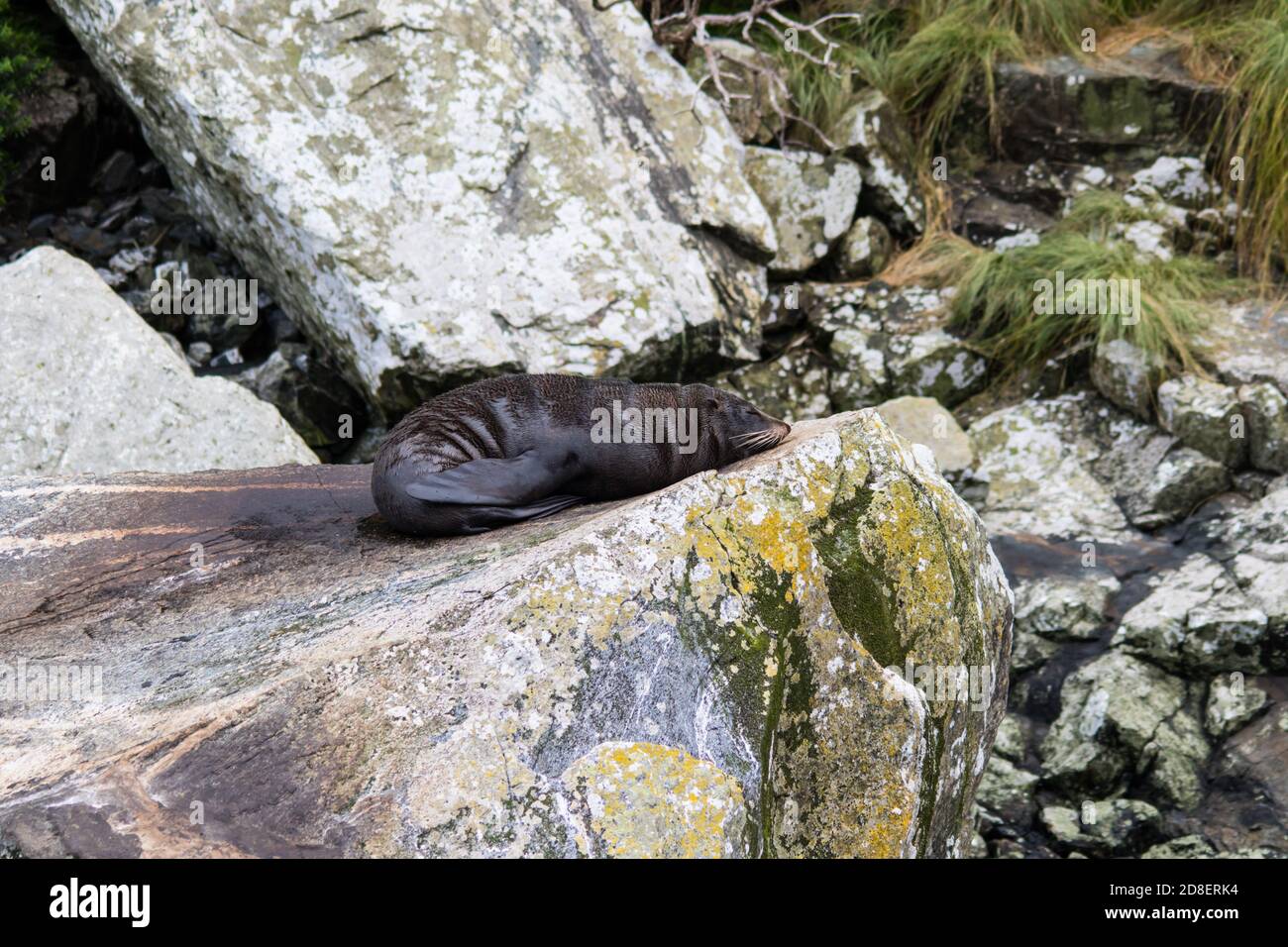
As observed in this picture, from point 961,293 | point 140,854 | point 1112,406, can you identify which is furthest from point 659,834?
point 961,293

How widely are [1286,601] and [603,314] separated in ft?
14.3

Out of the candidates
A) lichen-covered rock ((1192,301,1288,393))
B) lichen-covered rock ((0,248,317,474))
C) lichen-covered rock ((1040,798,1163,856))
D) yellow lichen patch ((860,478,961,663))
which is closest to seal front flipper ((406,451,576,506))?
yellow lichen patch ((860,478,961,663))

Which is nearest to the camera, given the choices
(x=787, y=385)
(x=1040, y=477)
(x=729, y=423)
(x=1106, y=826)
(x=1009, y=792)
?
(x=729, y=423)

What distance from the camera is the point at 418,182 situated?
315 inches

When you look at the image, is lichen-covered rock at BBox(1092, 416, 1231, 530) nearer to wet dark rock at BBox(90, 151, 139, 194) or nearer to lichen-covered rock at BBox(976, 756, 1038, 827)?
lichen-covered rock at BBox(976, 756, 1038, 827)

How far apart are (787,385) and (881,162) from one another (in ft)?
7.54

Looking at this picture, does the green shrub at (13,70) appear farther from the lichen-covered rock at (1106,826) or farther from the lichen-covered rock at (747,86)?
the lichen-covered rock at (1106,826)

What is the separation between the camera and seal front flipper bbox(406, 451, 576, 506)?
16.1 feet

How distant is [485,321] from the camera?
7785 millimetres

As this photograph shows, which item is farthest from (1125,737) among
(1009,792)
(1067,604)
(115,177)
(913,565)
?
(115,177)

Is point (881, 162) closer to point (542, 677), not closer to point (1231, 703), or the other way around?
point (1231, 703)

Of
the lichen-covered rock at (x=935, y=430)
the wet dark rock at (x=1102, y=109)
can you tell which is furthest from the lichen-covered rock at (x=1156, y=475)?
the wet dark rock at (x=1102, y=109)

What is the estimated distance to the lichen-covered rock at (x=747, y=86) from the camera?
32.9 feet

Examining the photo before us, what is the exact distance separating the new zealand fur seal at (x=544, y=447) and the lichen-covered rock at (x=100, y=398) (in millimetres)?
2373
